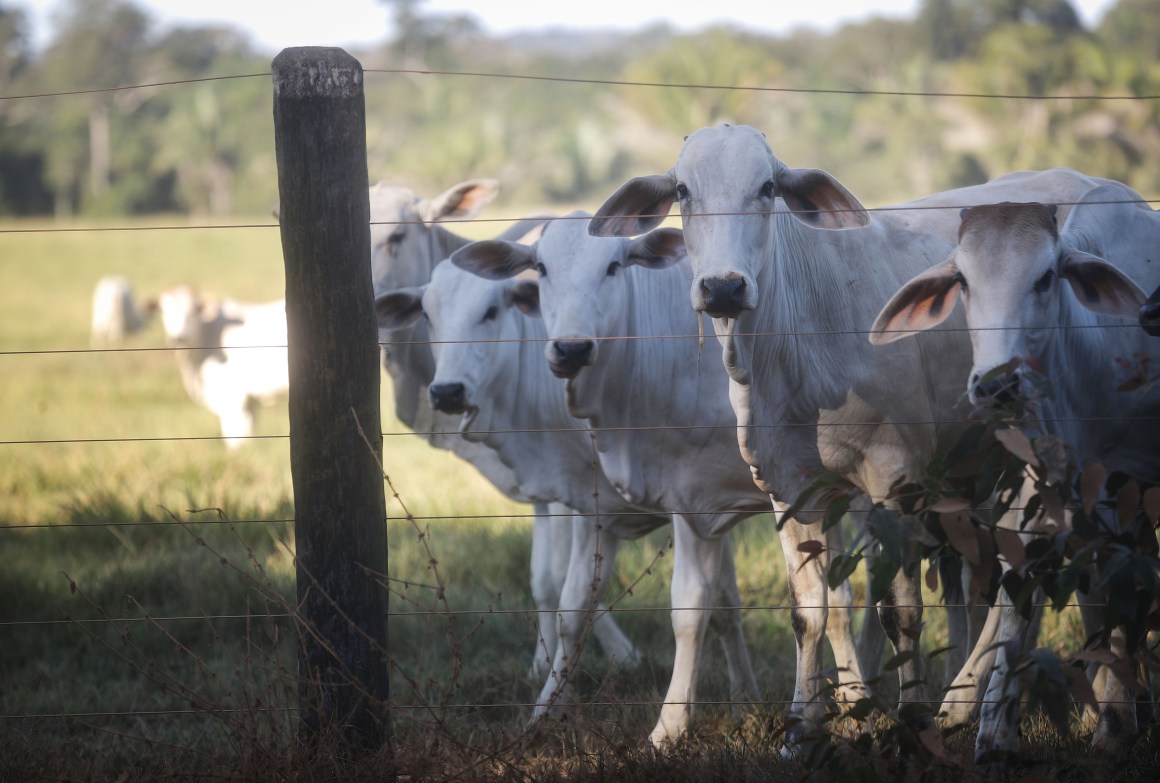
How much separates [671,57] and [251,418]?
54956 millimetres

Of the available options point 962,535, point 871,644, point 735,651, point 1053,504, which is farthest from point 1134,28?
point 962,535

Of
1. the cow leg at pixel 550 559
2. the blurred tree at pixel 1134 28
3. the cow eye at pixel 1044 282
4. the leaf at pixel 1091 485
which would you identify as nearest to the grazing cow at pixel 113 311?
the cow leg at pixel 550 559

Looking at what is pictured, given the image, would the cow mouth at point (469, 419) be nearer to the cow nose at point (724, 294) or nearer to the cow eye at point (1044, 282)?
the cow nose at point (724, 294)

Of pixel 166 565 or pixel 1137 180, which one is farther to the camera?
pixel 1137 180

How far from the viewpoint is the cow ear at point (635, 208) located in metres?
3.96

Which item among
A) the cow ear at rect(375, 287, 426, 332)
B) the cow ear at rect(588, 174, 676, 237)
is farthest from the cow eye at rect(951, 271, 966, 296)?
the cow ear at rect(375, 287, 426, 332)

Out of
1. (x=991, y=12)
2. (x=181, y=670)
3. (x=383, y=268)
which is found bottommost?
(x=181, y=670)

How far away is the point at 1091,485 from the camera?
2805 mm

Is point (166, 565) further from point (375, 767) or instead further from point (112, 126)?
point (112, 126)

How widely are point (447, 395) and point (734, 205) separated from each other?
1.56 meters

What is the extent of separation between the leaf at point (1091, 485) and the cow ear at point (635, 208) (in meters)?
1.61

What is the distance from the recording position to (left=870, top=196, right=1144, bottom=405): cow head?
3.50 metres

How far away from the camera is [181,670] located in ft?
16.6

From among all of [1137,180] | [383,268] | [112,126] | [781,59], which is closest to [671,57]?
[781,59]
